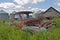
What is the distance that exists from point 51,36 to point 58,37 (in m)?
0.21

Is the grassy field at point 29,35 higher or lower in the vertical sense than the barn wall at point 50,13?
higher

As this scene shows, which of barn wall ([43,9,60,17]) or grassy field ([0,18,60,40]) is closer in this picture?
grassy field ([0,18,60,40])

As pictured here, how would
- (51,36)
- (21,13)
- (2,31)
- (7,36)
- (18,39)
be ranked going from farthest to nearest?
(21,13), (2,31), (7,36), (18,39), (51,36)

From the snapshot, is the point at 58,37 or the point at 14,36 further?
the point at 14,36

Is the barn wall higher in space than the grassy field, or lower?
lower

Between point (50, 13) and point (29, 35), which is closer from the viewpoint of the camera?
point (29, 35)

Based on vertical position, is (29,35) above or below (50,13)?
above

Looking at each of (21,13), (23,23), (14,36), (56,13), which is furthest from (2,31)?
(56,13)

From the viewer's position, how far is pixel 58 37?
5.79m

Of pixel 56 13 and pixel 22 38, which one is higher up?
pixel 22 38

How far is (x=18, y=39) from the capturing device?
20.9ft

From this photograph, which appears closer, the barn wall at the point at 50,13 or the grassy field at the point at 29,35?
the grassy field at the point at 29,35

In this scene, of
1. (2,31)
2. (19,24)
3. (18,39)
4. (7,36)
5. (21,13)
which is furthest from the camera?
(21,13)

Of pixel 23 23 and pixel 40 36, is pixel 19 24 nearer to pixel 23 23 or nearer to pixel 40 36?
pixel 23 23
